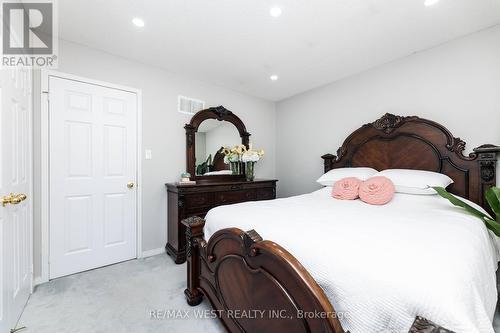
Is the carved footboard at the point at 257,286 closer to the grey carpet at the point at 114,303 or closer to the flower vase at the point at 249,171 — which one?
the grey carpet at the point at 114,303

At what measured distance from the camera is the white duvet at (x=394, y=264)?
2.27 ft

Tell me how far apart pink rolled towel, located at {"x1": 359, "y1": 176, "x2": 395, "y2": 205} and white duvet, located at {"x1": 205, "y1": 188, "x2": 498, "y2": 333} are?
460 mm

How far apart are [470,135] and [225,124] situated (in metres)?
2.92

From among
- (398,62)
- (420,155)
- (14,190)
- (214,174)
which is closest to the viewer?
(14,190)

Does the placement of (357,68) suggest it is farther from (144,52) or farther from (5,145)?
(5,145)

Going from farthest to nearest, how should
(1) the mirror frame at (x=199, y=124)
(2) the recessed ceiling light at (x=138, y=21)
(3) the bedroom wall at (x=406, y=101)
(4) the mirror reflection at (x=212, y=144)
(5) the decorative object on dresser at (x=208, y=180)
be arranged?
(4) the mirror reflection at (x=212, y=144)
(1) the mirror frame at (x=199, y=124)
(5) the decorative object on dresser at (x=208, y=180)
(3) the bedroom wall at (x=406, y=101)
(2) the recessed ceiling light at (x=138, y=21)

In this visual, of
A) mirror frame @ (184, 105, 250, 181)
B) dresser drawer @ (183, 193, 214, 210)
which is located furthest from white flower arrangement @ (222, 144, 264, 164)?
dresser drawer @ (183, 193, 214, 210)

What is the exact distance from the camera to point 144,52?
2438 mm

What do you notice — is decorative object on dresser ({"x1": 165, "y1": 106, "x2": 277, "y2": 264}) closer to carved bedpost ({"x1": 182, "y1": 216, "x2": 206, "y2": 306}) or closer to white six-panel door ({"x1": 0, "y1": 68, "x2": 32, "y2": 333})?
carved bedpost ({"x1": 182, "y1": 216, "x2": 206, "y2": 306})

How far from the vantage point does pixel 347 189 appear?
2.23m

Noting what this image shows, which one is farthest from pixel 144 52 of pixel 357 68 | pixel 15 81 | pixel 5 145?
pixel 357 68

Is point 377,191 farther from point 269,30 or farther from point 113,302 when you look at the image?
point 113,302

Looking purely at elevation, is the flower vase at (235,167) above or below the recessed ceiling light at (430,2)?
below

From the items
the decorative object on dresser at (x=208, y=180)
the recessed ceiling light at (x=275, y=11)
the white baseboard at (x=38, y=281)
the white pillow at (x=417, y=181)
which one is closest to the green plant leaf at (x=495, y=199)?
the white pillow at (x=417, y=181)
